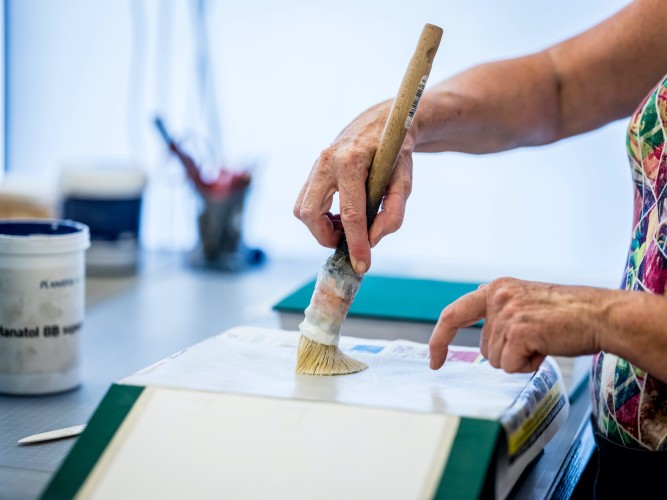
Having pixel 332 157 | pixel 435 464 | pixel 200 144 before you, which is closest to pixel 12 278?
pixel 332 157

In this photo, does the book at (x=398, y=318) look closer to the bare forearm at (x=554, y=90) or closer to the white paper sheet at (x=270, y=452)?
the bare forearm at (x=554, y=90)

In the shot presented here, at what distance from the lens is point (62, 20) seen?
2338 millimetres

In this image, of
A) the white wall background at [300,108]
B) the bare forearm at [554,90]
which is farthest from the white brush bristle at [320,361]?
the white wall background at [300,108]

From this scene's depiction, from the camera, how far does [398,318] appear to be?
1.26m

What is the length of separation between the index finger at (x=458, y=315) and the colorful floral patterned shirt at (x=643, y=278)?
169 millimetres

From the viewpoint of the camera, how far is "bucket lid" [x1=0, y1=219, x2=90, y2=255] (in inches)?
42.9

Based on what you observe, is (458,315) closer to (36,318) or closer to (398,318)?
(398,318)

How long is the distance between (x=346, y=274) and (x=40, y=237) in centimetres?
38

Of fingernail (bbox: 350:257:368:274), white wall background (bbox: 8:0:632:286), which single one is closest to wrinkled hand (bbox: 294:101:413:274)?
fingernail (bbox: 350:257:368:274)

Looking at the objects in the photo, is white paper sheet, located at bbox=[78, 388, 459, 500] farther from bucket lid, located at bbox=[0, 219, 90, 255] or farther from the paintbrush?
bucket lid, located at bbox=[0, 219, 90, 255]

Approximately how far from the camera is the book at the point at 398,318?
125cm

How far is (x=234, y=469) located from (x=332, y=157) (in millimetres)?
366

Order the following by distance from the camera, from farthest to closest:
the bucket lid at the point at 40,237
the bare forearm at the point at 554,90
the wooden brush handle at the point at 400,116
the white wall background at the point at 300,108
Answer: the white wall background at the point at 300,108 → the bare forearm at the point at 554,90 → the bucket lid at the point at 40,237 → the wooden brush handle at the point at 400,116

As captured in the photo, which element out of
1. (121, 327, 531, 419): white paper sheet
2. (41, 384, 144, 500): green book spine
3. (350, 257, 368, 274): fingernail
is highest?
(350, 257, 368, 274): fingernail
